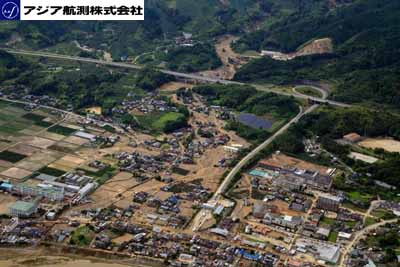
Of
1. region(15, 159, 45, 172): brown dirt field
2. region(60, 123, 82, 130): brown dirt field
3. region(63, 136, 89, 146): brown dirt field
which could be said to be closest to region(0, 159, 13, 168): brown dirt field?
region(15, 159, 45, 172): brown dirt field

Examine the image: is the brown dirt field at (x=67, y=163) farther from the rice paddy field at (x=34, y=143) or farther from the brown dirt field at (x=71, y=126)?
the brown dirt field at (x=71, y=126)

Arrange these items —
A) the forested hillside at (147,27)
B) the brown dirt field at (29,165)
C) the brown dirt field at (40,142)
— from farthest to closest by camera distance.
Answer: the forested hillside at (147,27) < the brown dirt field at (40,142) < the brown dirt field at (29,165)

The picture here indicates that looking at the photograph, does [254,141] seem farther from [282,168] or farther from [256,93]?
[256,93]

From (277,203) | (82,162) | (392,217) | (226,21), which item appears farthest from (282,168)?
(226,21)

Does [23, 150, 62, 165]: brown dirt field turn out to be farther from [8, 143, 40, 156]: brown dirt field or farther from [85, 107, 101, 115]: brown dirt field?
[85, 107, 101, 115]: brown dirt field

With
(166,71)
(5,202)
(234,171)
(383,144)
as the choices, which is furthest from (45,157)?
(383,144)

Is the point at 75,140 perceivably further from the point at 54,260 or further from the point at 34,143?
the point at 54,260

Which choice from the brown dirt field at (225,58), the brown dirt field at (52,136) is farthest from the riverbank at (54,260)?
the brown dirt field at (225,58)
